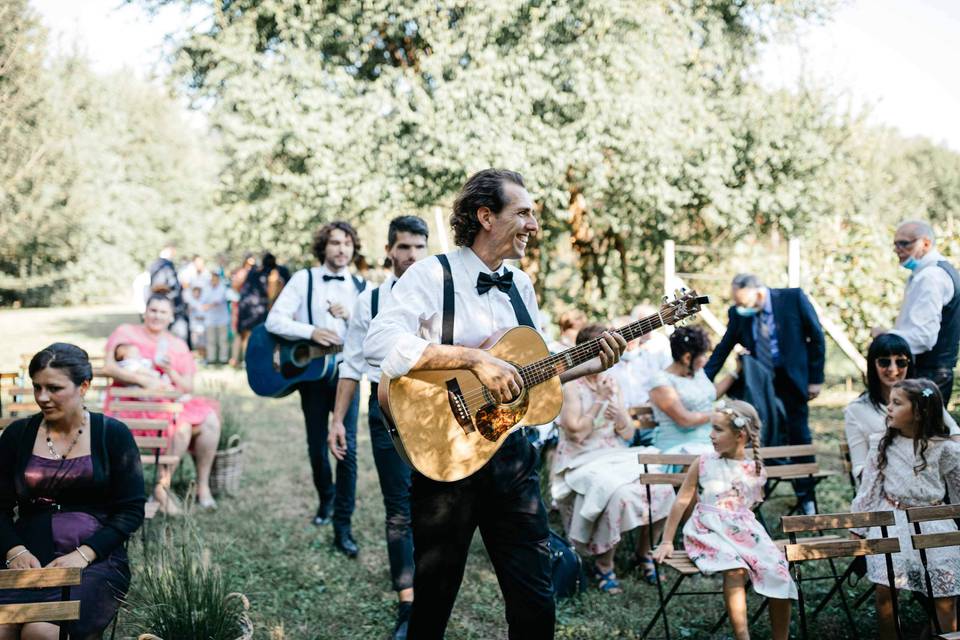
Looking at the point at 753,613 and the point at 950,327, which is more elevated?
the point at 950,327

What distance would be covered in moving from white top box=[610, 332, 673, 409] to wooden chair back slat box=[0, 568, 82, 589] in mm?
4469

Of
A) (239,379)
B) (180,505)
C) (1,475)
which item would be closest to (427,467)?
(1,475)

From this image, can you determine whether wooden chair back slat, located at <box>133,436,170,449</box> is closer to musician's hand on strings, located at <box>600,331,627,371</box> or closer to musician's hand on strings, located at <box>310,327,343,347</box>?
musician's hand on strings, located at <box>310,327,343,347</box>

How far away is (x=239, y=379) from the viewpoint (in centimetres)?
1291

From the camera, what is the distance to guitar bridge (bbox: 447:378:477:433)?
264 centimetres

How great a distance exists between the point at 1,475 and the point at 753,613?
4.08 meters

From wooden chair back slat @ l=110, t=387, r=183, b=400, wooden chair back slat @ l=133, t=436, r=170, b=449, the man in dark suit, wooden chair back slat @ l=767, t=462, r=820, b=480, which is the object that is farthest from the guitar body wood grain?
the man in dark suit

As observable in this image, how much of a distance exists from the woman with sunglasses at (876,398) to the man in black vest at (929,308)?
87 cm

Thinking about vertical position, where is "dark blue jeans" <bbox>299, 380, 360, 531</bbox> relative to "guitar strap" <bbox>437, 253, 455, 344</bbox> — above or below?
below

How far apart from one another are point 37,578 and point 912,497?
4.11m

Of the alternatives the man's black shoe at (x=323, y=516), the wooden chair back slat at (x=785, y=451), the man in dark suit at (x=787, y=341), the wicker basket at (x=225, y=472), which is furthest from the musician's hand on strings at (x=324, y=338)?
the man in dark suit at (x=787, y=341)

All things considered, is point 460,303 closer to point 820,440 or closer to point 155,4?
point 820,440

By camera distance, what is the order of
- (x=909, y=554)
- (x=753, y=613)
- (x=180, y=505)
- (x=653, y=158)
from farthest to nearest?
(x=653, y=158) → (x=180, y=505) → (x=753, y=613) → (x=909, y=554)

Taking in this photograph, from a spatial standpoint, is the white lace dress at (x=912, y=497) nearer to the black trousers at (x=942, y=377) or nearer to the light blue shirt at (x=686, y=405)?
the light blue shirt at (x=686, y=405)
